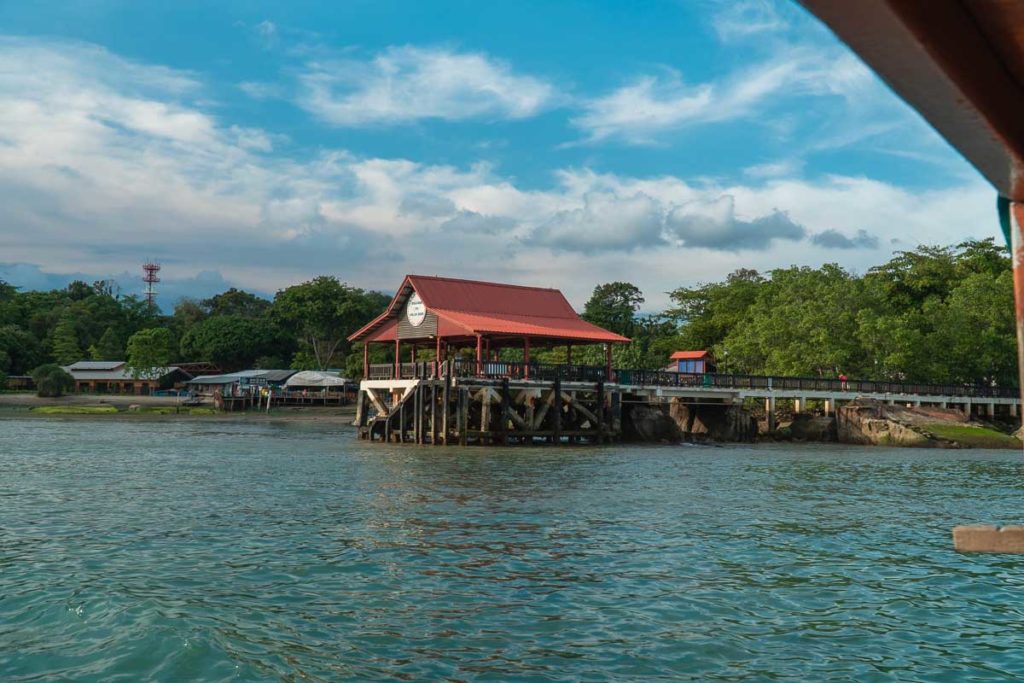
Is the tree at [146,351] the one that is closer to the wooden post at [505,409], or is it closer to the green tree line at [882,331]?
the green tree line at [882,331]

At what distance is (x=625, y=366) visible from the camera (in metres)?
56.7

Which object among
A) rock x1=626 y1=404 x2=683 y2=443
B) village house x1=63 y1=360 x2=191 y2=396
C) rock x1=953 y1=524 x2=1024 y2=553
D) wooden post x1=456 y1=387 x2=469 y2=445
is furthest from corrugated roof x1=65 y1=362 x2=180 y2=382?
rock x1=953 y1=524 x2=1024 y2=553

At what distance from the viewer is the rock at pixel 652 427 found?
122ft

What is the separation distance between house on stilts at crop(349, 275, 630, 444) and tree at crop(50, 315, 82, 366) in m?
55.1

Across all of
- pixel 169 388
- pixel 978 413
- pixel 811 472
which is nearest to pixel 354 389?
pixel 169 388

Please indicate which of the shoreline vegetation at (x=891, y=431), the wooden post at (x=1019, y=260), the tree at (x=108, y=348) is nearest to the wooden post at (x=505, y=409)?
the shoreline vegetation at (x=891, y=431)

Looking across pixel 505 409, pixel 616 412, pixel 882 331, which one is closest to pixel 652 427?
pixel 616 412

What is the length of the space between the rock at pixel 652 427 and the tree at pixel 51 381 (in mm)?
53414

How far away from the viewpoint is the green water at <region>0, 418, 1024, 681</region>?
719 centimetres

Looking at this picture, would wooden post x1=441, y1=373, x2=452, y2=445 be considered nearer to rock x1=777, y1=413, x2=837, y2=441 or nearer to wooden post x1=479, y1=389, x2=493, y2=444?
wooden post x1=479, y1=389, x2=493, y2=444

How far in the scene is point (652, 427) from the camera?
37344 mm

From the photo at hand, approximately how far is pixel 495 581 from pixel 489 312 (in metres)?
28.5

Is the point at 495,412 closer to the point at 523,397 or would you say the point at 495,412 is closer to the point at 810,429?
the point at 523,397

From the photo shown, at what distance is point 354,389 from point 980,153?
7006 cm
